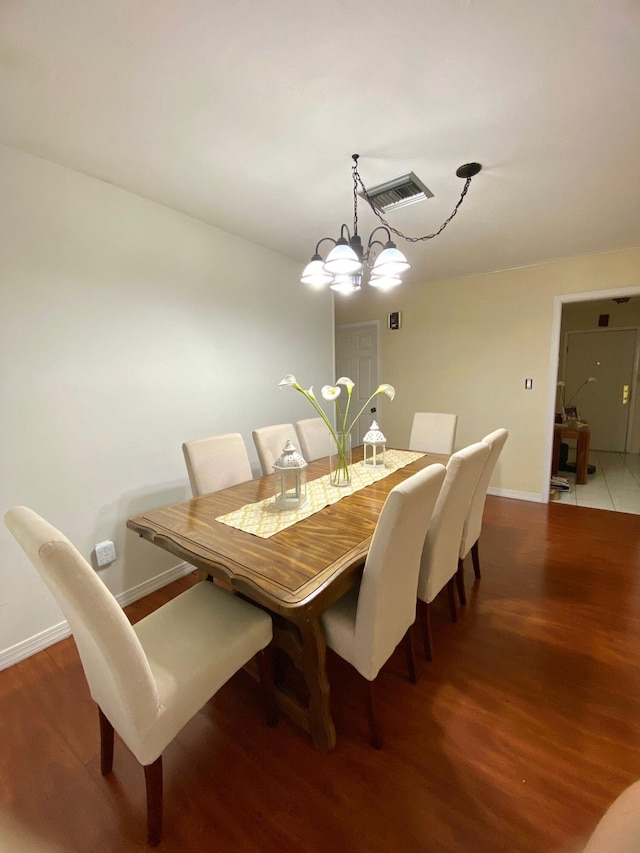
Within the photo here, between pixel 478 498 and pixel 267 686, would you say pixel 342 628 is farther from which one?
pixel 478 498

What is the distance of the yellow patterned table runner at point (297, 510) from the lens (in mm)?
1492

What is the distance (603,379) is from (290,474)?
6.14m

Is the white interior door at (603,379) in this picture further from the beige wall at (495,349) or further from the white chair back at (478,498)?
the white chair back at (478,498)

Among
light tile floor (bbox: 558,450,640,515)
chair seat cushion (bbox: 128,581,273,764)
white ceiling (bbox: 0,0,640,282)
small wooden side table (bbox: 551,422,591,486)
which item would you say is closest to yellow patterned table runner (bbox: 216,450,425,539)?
chair seat cushion (bbox: 128,581,273,764)

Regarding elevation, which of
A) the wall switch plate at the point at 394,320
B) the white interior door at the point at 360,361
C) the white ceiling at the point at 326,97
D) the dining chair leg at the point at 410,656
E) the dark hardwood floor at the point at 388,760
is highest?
the white ceiling at the point at 326,97

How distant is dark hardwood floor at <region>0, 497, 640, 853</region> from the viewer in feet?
3.51

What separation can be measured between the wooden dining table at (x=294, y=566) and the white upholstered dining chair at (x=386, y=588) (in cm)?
8

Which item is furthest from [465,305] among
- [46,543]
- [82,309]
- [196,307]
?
[46,543]

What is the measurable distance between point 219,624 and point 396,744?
2.61 ft

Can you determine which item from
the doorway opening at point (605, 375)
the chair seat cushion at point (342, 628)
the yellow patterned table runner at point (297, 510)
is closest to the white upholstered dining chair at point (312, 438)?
the yellow patterned table runner at point (297, 510)

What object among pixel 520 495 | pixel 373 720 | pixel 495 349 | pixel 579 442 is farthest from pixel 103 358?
pixel 579 442

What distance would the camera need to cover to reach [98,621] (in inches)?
34.7

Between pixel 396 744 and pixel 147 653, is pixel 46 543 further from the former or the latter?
pixel 396 744

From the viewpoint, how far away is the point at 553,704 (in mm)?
1473
